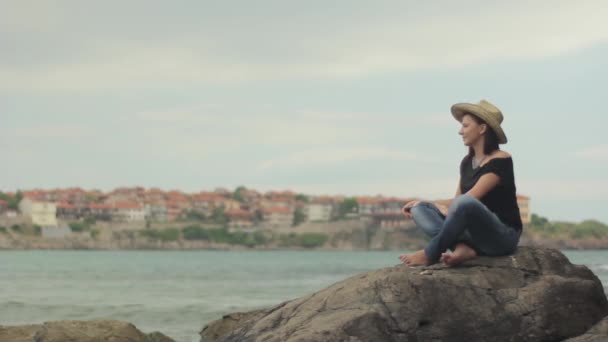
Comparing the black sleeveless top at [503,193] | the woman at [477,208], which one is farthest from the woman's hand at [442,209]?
the black sleeveless top at [503,193]

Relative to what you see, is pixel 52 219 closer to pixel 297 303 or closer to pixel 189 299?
pixel 189 299

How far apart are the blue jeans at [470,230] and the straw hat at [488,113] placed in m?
0.74

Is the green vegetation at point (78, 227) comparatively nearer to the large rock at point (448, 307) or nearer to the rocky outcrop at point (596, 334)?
the large rock at point (448, 307)

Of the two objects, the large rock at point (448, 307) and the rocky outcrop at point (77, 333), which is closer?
the large rock at point (448, 307)

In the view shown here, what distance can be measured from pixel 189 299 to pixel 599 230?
529ft

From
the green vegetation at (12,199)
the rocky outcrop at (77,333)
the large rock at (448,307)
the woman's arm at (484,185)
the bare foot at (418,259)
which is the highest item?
the green vegetation at (12,199)

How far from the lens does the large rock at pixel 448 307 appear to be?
7.68 m

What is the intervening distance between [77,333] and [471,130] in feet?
19.3

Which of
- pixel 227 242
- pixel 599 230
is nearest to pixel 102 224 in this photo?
pixel 227 242

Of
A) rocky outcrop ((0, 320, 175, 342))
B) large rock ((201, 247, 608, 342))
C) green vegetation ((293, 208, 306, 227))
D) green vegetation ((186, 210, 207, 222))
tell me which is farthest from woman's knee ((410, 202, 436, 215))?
green vegetation ((293, 208, 306, 227))

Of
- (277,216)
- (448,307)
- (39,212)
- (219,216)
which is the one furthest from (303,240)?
(448,307)

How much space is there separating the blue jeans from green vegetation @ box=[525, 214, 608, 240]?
175 meters

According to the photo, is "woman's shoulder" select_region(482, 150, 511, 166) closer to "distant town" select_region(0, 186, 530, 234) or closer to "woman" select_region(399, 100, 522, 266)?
"woman" select_region(399, 100, 522, 266)

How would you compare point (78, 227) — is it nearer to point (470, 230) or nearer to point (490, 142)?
point (490, 142)
